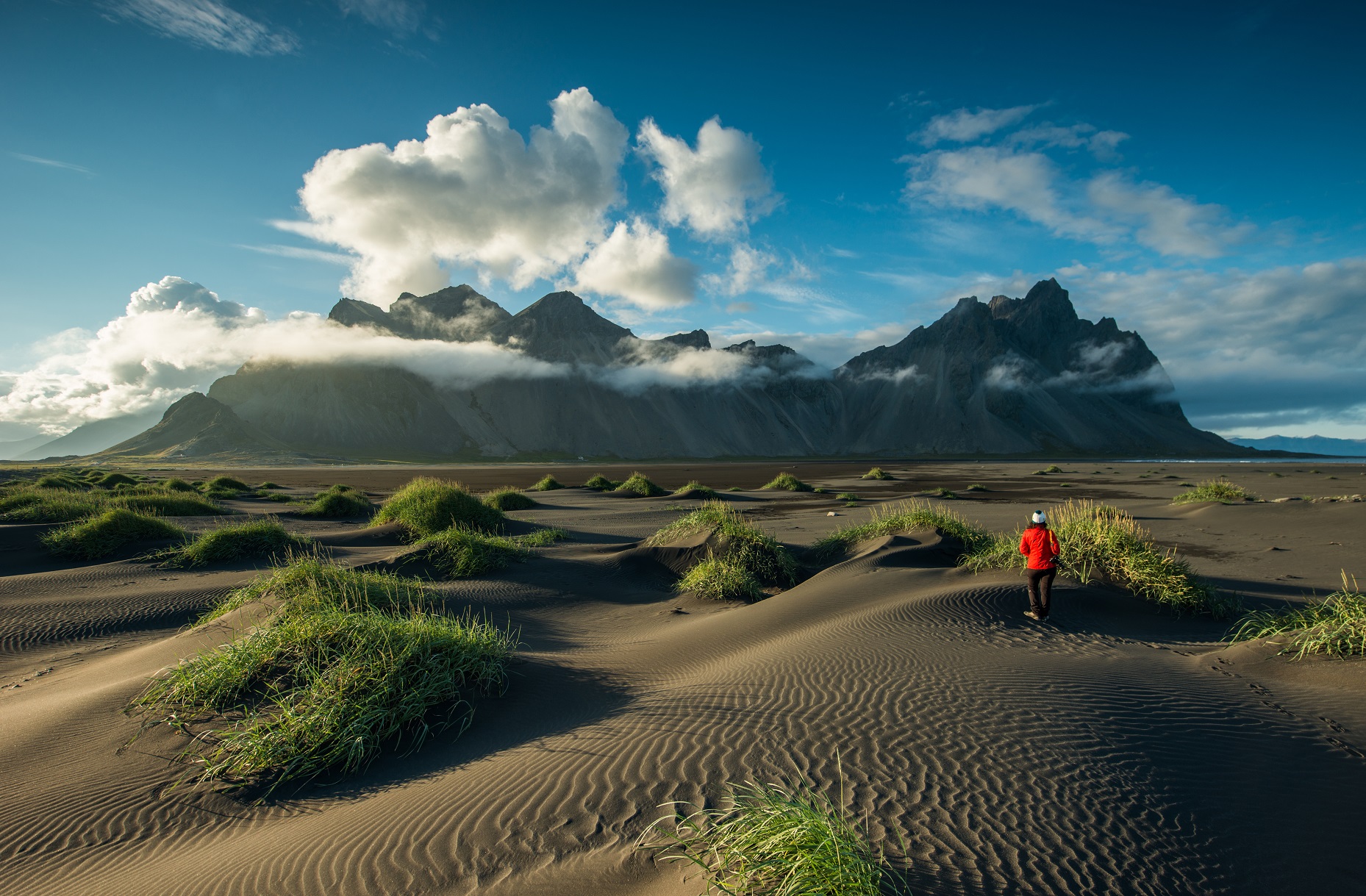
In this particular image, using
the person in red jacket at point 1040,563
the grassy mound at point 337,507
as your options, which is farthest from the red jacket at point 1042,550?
the grassy mound at point 337,507

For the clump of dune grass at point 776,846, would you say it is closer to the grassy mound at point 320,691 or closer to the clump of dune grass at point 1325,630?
the grassy mound at point 320,691

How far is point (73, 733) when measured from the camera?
4.98 metres

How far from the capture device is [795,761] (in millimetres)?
3889

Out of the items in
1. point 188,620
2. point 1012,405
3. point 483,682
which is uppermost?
point 1012,405

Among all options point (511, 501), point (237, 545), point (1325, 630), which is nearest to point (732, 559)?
point (1325, 630)

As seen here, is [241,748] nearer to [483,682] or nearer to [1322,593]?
[483,682]

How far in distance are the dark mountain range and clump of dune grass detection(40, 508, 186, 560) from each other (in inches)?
4239

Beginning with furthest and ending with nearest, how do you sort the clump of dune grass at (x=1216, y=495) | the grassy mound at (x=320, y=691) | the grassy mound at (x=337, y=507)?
1. the clump of dune grass at (x=1216, y=495)
2. the grassy mound at (x=337, y=507)
3. the grassy mound at (x=320, y=691)

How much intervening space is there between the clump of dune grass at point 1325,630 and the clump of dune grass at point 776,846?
6004mm

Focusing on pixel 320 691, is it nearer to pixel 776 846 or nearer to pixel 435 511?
pixel 776 846

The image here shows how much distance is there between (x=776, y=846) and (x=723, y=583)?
27.5 ft

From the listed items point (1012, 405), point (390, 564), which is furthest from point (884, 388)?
point (390, 564)

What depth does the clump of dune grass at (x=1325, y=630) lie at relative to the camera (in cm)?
588

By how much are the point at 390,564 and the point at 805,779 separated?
34.9 ft
